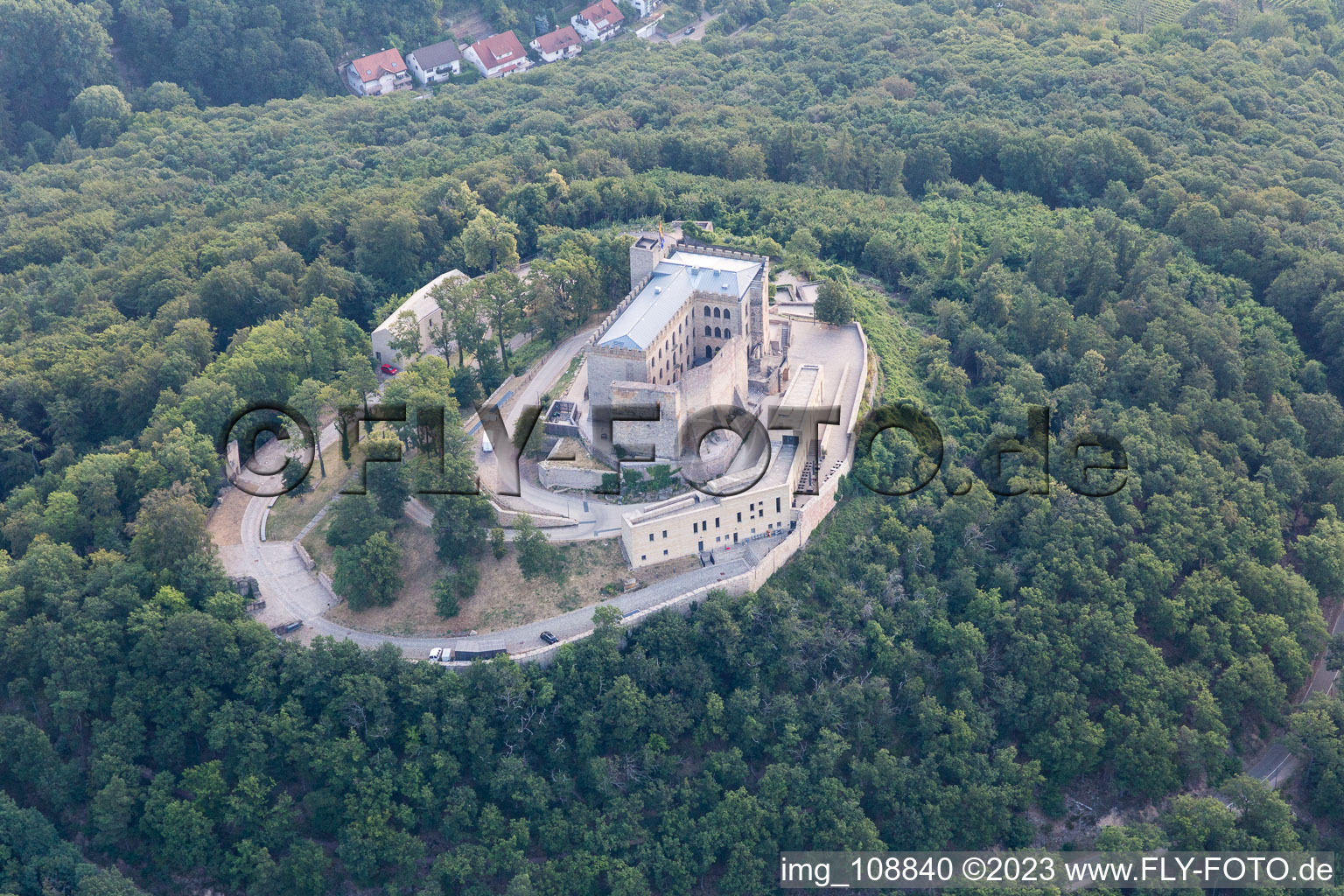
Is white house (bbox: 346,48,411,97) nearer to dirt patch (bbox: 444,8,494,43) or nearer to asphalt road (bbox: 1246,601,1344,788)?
dirt patch (bbox: 444,8,494,43)

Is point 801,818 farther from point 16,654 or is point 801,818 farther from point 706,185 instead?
point 706,185

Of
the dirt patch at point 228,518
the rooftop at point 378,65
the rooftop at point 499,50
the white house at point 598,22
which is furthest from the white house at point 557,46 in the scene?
the dirt patch at point 228,518

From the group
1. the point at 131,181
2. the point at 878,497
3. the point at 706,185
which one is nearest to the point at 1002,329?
the point at 878,497

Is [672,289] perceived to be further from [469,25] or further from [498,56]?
[469,25]

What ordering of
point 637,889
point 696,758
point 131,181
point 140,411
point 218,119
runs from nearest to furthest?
point 637,889
point 696,758
point 140,411
point 131,181
point 218,119

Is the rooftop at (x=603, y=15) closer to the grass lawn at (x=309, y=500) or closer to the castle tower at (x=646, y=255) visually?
the castle tower at (x=646, y=255)

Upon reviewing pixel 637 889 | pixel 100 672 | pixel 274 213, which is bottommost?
pixel 637 889
